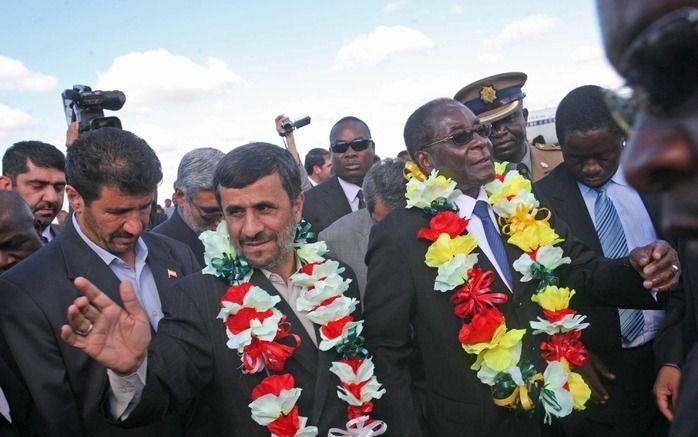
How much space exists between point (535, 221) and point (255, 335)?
1.52 meters

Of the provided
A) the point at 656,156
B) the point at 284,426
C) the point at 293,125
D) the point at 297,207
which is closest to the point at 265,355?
the point at 284,426

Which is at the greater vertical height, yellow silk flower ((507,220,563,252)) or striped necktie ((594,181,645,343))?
yellow silk flower ((507,220,563,252))

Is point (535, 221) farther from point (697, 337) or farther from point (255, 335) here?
point (255, 335)

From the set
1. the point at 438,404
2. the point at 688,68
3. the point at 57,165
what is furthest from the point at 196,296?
the point at 57,165

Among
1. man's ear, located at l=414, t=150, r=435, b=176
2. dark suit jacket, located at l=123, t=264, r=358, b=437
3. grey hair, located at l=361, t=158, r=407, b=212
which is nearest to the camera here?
dark suit jacket, located at l=123, t=264, r=358, b=437

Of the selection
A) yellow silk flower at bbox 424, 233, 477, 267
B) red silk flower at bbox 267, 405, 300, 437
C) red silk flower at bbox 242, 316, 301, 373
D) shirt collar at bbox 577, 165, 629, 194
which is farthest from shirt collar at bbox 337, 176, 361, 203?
red silk flower at bbox 267, 405, 300, 437

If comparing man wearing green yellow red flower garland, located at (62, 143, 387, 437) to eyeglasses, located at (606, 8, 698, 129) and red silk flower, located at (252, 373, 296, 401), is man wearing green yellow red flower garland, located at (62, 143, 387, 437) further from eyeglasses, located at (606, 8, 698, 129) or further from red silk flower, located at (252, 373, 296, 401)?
eyeglasses, located at (606, 8, 698, 129)

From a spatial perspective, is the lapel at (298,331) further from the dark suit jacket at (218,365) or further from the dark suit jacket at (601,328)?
the dark suit jacket at (601,328)

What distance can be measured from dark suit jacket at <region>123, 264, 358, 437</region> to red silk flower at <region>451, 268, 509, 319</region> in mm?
611

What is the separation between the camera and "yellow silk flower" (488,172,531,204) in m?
2.96

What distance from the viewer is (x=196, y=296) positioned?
2.32m

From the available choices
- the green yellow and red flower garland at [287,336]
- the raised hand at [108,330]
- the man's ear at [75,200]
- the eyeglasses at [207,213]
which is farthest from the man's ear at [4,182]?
the raised hand at [108,330]

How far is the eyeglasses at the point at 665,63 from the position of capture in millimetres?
542

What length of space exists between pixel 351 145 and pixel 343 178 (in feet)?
1.22
